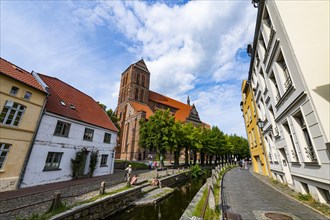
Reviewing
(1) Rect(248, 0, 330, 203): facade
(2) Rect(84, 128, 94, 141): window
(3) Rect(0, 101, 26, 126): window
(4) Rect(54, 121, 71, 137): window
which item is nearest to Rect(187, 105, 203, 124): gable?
(2) Rect(84, 128, 94, 141): window

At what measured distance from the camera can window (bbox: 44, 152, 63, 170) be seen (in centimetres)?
1365

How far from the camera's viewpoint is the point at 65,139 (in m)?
15.3

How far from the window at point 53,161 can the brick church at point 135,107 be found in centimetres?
2497

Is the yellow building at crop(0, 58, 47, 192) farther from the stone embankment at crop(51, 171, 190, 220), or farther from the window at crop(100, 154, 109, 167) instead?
the window at crop(100, 154, 109, 167)

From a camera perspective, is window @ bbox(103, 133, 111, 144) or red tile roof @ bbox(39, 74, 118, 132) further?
window @ bbox(103, 133, 111, 144)

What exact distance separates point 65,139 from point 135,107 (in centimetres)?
3009

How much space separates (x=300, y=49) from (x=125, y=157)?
40.9m

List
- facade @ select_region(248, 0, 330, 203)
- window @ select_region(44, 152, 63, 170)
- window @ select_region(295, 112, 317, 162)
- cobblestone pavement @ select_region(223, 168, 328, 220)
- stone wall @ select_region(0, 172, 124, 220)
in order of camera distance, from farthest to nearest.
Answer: window @ select_region(44, 152, 63, 170) → window @ select_region(295, 112, 317, 162) → stone wall @ select_region(0, 172, 124, 220) → facade @ select_region(248, 0, 330, 203) → cobblestone pavement @ select_region(223, 168, 328, 220)

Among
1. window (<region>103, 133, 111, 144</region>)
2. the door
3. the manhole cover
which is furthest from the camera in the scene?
window (<region>103, 133, 111, 144</region>)

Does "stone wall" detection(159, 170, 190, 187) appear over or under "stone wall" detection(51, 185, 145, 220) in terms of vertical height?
over

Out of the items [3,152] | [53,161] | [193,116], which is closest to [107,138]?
[53,161]

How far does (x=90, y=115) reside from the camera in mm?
20016

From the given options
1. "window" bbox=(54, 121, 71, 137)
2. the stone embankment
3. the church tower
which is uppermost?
the church tower

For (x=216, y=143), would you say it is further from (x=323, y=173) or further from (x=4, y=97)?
(x=4, y=97)
